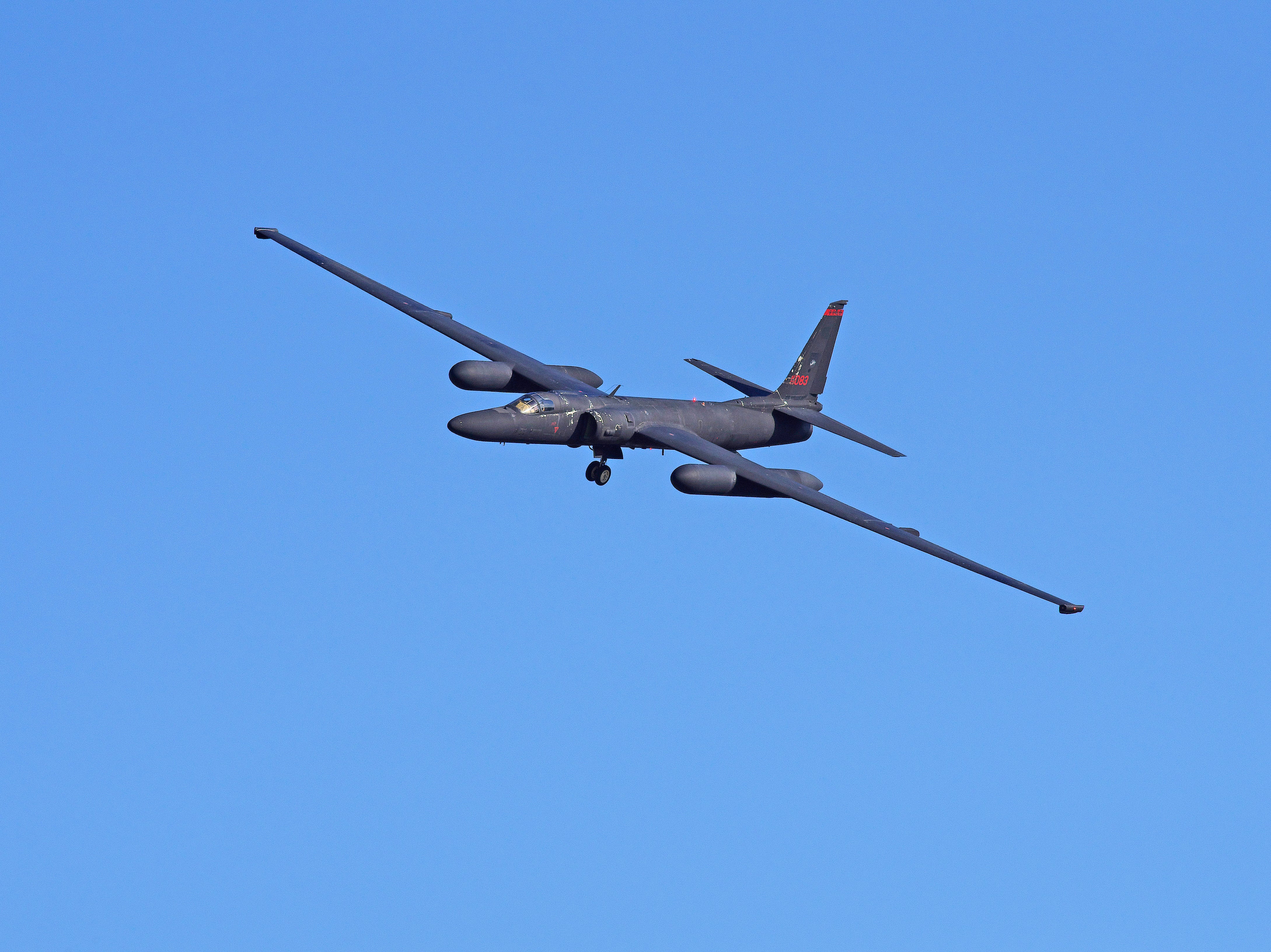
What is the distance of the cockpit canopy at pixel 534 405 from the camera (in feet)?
177

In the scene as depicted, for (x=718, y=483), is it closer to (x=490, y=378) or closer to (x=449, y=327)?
(x=490, y=378)

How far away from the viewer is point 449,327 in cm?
6194

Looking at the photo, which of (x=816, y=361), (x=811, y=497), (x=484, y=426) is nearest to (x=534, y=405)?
(x=484, y=426)

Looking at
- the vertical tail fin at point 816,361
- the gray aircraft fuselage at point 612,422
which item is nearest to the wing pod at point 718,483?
the gray aircraft fuselage at point 612,422

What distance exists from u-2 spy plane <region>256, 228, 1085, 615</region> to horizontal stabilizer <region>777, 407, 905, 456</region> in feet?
0.12

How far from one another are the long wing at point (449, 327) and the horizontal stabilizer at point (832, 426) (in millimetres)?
7762

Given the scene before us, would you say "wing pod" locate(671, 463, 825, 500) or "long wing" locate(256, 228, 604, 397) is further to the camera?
"long wing" locate(256, 228, 604, 397)

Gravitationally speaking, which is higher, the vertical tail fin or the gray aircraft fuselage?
the vertical tail fin

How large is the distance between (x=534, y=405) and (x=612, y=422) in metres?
2.62

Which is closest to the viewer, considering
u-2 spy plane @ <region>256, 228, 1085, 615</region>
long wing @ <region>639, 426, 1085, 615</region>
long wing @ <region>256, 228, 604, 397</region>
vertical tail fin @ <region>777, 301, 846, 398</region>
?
long wing @ <region>639, 426, 1085, 615</region>

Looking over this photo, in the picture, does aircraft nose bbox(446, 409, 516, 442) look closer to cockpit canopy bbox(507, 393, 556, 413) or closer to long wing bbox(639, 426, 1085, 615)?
cockpit canopy bbox(507, 393, 556, 413)

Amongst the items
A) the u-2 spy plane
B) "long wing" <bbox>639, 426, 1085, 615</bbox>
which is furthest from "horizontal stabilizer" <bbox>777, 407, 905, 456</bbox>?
"long wing" <bbox>639, 426, 1085, 615</bbox>

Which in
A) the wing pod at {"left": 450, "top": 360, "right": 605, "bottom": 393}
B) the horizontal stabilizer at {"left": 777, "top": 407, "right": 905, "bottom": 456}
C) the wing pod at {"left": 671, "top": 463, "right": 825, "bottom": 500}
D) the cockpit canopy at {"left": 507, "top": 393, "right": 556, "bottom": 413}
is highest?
the horizontal stabilizer at {"left": 777, "top": 407, "right": 905, "bottom": 456}

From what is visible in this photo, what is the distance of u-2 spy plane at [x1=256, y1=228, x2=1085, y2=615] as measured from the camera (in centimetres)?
5162
